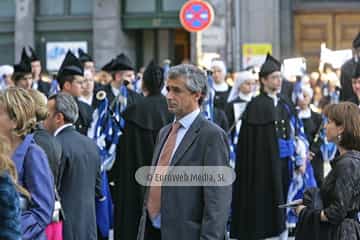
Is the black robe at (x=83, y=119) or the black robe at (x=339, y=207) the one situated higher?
the black robe at (x=83, y=119)

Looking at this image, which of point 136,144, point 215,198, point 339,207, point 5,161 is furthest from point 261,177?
point 5,161

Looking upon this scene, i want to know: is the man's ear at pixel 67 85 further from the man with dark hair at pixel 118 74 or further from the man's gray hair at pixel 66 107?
the man's gray hair at pixel 66 107

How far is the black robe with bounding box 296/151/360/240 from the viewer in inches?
245

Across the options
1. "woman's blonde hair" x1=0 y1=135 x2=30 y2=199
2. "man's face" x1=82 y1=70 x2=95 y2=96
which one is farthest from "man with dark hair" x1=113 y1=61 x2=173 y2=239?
"woman's blonde hair" x1=0 y1=135 x2=30 y2=199

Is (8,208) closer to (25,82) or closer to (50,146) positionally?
(50,146)

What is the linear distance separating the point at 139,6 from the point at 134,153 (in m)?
17.8

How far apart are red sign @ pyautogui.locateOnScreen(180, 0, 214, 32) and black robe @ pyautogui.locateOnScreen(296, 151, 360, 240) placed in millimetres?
12922

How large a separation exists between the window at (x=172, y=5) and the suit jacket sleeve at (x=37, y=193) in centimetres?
2148

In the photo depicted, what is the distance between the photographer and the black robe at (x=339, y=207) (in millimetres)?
6219

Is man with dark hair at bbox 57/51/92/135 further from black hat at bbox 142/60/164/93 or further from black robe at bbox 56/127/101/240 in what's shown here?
black robe at bbox 56/127/101/240

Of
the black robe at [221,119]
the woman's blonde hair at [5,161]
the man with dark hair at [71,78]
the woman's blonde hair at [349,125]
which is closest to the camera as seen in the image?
the woman's blonde hair at [5,161]

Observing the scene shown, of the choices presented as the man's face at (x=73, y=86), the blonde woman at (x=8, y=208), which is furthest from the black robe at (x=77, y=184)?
the man's face at (x=73, y=86)

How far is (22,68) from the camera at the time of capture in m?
12.1

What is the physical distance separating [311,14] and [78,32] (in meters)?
7.02
